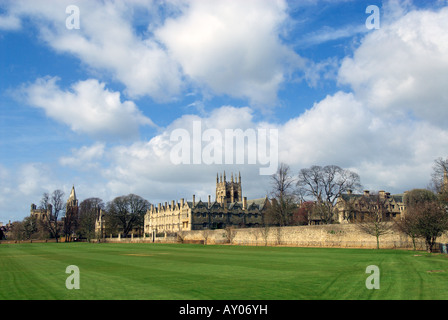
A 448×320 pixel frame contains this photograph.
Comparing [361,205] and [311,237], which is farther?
[361,205]

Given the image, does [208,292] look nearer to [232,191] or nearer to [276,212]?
[276,212]

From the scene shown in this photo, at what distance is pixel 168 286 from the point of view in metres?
15.7

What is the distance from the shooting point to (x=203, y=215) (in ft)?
353

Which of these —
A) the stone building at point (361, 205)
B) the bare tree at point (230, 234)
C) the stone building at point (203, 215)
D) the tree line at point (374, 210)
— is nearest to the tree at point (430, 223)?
the tree line at point (374, 210)

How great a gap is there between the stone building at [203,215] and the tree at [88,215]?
18120mm

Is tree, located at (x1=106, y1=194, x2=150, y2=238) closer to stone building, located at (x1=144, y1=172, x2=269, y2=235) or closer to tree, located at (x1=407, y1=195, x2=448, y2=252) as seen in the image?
stone building, located at (x1=144, y1=172, x2=269, y2=235)

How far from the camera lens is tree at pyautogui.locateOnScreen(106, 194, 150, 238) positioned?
381 feet

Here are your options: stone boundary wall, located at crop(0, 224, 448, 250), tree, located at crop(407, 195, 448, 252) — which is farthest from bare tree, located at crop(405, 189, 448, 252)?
stone boundary wall, located at crop(0, 224, 448, 250)

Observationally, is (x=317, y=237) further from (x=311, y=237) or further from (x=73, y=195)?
(x=73, y=195)

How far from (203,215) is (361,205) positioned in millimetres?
43662

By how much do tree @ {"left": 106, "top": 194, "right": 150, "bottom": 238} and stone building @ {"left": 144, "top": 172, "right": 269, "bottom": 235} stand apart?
6.00m

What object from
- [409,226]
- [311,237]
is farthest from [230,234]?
[409,226]

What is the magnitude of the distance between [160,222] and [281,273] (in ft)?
349
